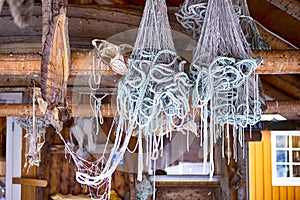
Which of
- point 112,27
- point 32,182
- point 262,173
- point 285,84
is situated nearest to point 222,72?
point 112,27

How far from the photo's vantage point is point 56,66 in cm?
198

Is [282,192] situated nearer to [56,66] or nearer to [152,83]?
[152,83]

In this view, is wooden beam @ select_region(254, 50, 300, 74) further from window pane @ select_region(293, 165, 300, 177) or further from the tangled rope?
window pane @ select_region(293, 165, 300, 177)

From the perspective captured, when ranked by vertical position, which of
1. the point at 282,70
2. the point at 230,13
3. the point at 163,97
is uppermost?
the point at 230,13

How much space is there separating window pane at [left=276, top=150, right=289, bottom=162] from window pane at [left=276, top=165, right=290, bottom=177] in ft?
0.33

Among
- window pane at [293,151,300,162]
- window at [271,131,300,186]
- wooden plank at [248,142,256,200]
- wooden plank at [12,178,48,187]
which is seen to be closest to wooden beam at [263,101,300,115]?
wooden plank at [12,178,48,187]

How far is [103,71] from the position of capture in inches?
89.0

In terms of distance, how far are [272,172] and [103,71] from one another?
213 inches

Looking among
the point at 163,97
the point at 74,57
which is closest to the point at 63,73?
the point at 74,57

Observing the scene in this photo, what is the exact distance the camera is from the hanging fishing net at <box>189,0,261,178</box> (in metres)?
1.99

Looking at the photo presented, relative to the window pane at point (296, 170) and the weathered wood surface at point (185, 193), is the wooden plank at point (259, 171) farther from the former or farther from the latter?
the weathered wood surface at point (185, 193)

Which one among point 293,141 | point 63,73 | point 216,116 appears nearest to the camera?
point 63,73

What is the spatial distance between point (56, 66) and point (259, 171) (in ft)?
18.8

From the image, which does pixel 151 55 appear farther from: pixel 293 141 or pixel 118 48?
pixel 293 141
